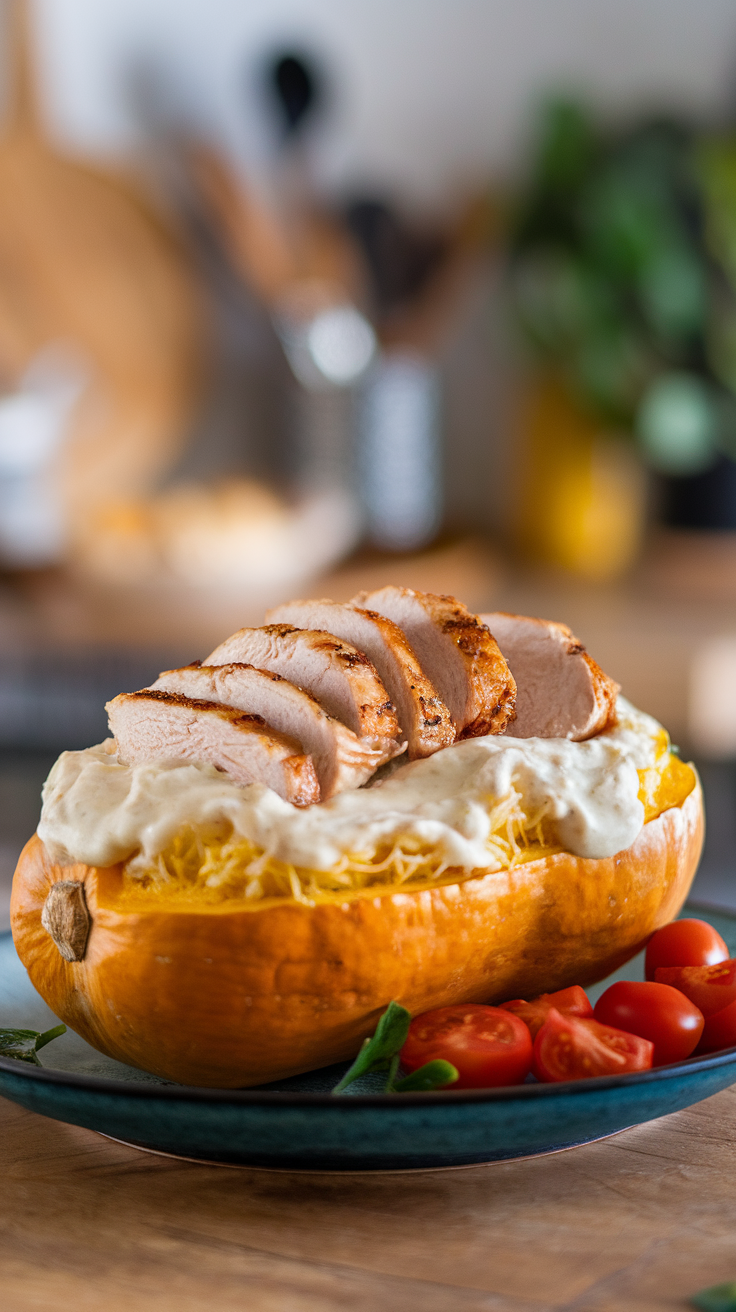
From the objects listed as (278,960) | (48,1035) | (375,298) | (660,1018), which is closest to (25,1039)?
(48,1035)

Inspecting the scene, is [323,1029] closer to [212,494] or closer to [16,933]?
[16,933]

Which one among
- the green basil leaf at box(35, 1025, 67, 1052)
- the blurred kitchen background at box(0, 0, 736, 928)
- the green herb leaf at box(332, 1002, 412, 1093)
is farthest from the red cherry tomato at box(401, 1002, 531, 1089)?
the blurred kitchen background at box(0, 0, 736, 928)

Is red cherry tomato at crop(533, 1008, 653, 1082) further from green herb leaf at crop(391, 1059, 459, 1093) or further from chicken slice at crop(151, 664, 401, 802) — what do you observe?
chicken slice at crop(151, 664, 401, 802)

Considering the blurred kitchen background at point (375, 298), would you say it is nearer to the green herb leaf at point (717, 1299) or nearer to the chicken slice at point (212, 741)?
the chicken slice at point (212, 741)

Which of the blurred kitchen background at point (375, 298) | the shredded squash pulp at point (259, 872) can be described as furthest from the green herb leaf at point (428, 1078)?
the blurred kitchen background at point (375, 298)

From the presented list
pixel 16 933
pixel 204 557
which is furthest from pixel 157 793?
pixel 204 557

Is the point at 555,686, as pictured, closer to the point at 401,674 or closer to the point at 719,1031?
the point at 401,674
